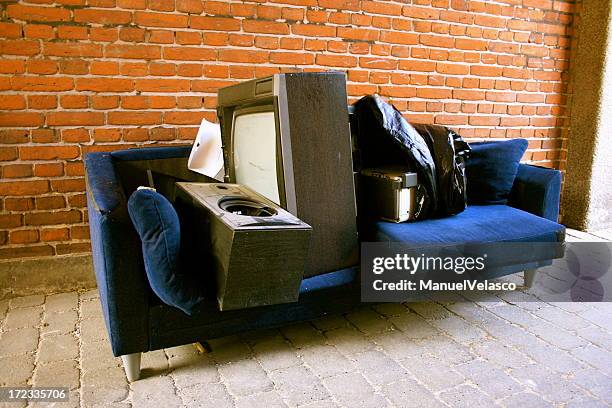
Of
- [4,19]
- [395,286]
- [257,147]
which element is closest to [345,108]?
[257,147]

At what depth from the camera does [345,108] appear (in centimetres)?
180

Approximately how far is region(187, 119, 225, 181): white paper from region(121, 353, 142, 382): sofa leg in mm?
866

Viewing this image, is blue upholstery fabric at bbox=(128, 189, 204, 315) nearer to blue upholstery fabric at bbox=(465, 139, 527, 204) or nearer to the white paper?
the white paper

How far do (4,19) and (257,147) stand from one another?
1290 millimetres

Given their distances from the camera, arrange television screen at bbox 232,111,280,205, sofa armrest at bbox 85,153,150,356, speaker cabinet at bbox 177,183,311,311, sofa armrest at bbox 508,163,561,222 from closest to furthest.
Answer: speaker cabinet at bbox 177,183,311,311
sofa armrest at bbox 85,153,150,356
television screen at bbox 232,111,280,205
sofa armrest at bbox 508,163,561,222

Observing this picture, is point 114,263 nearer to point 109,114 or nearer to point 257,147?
point 257,147

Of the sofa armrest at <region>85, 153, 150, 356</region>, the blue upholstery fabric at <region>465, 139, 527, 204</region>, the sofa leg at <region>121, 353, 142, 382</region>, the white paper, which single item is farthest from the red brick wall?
the sofa leg at <region>121, 353, 142, 382</region>

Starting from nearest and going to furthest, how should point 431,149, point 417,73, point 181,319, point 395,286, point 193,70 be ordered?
point 181,319
point 395,286
point 431,149
point 193,70
point 417,73

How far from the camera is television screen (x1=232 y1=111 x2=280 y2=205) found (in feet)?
5.63

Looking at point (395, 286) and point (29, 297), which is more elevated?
point (395, 286)

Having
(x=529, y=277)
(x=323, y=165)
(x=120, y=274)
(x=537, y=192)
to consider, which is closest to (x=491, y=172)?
(x=537, y=192)

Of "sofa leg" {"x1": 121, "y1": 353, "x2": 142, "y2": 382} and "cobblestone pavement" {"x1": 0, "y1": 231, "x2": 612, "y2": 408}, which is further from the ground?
"sofa leg" {"x1": 121, "y1": 353, "x2": 142, "y2": 382}

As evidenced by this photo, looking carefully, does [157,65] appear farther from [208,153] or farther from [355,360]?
[355,360]

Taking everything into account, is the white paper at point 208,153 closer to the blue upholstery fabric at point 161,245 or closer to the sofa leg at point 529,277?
the blue upholstery fabric at point 161,245
